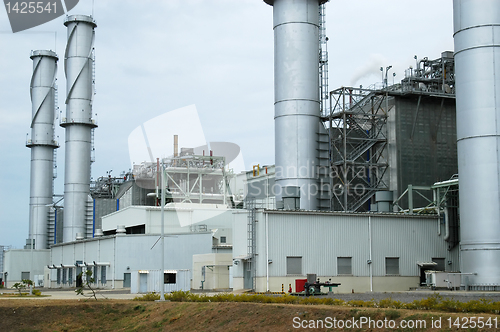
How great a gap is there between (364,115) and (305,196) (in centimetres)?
950

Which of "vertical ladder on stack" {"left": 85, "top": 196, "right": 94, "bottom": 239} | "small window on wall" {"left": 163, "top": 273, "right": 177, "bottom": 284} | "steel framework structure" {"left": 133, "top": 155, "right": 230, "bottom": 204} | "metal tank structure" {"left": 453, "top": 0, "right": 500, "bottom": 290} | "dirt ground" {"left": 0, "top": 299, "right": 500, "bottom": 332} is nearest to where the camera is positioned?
"dirt ground" {"left": 0, "top": 299, "right": 500, "bottom": 332}

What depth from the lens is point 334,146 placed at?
5953 centimetres

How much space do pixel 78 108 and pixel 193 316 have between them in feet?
173

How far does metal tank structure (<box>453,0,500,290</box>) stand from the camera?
145 feet

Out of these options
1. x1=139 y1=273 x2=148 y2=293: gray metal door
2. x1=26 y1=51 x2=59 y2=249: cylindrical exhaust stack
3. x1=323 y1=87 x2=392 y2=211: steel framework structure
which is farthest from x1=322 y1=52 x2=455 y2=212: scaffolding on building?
x1=26 y1=51 x2=59 y2=249: cylindrical exhaust stack

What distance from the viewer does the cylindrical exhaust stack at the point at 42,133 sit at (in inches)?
3509

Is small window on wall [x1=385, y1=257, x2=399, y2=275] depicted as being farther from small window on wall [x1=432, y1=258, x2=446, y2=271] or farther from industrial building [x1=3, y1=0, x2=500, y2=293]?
small window on wall [x1=432, y1=258, x2=446, y2=271]

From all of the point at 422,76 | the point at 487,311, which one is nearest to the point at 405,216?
the point at 422,76

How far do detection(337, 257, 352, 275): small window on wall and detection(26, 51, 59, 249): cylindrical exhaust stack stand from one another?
174 ft

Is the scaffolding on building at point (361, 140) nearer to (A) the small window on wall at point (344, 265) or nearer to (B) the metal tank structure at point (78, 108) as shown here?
A: (A) the small window on wall at point (344, 265)

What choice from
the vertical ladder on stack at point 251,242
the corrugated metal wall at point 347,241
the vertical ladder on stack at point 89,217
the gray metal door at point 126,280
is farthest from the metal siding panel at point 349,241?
the vertical ladder on stack at point 89,217

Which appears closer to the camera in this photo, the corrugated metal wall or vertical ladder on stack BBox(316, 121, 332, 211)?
the corrugated metal wall

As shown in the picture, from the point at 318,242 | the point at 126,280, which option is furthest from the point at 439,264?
the point at 126,280

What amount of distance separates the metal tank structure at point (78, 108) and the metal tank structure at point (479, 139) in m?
48.8
